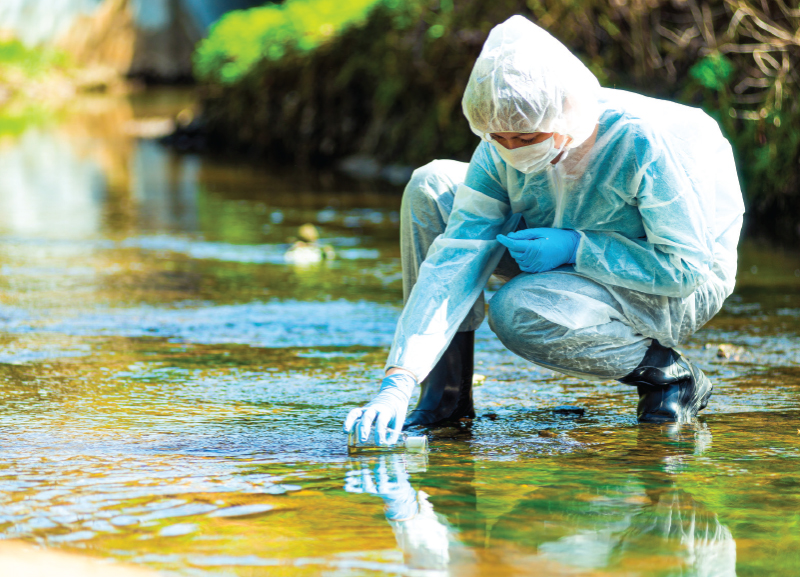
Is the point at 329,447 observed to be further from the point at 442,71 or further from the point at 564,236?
the point at 442,71

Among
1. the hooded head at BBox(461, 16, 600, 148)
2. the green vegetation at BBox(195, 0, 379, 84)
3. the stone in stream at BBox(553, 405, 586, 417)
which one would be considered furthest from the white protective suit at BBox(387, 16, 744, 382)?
the green vegetation at BBox(195, 0, 379, 84)

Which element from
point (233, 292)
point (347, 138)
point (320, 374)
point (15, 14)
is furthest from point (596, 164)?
point (15, 14)

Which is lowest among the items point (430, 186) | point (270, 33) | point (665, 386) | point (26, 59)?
point (665, 386)

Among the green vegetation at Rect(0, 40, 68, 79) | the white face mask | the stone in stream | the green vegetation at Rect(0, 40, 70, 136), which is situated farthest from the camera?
the green vegetation at Rect(0, 40, 68, 79)

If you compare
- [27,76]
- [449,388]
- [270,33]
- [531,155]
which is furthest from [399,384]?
[27,76]

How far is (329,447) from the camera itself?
2697 mm

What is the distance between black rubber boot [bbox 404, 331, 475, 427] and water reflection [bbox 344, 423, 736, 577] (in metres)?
0.35

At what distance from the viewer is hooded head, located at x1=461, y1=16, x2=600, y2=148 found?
2533mm

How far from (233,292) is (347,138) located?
24.7 feet

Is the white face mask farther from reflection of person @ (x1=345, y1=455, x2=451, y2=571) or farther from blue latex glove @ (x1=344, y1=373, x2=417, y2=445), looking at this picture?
reflection of person @ (x1=345, y1=455, x2=451, y2=571)

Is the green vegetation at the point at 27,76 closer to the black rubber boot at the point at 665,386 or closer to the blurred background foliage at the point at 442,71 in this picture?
the blurred background foliage at the point at 442,71

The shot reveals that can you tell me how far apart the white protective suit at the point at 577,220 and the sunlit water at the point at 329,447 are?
30 centimetres

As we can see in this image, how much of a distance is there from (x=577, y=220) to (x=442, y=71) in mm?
7313

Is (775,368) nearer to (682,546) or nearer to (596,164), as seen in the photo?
(596,164)
